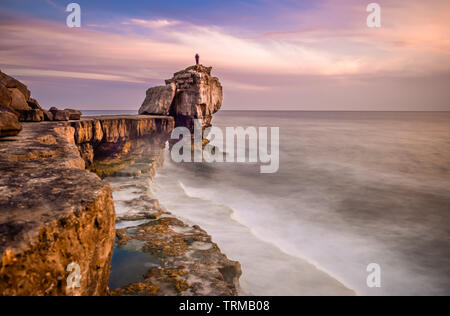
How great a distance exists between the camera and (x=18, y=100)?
10.1 meters

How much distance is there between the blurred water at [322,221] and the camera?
7.49 m

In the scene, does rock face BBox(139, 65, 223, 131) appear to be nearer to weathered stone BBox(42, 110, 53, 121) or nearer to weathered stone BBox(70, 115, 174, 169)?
weathered stone BBox(70, 115, 174, 169)

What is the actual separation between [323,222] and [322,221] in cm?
12

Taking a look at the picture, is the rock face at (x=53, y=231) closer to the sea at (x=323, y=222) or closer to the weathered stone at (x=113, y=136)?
the sea at (x=323, y=222)

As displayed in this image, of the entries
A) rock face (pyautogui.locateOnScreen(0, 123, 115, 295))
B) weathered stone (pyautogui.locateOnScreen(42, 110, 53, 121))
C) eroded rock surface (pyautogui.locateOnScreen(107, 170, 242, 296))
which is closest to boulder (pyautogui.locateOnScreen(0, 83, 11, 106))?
weathered stone (pyautogui.locateOnScreen(42, 110, 53, 121))

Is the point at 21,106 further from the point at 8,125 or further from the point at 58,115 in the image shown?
the point at 8,125

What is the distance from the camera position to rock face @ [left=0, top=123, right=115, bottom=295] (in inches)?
70.0

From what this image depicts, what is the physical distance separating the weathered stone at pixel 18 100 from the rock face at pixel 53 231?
27.4 ft

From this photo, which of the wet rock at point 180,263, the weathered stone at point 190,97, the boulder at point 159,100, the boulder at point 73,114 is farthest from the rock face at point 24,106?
the weathered stone at point 190,97

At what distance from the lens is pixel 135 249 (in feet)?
19.2

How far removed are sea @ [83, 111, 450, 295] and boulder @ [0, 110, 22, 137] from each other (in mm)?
4927
